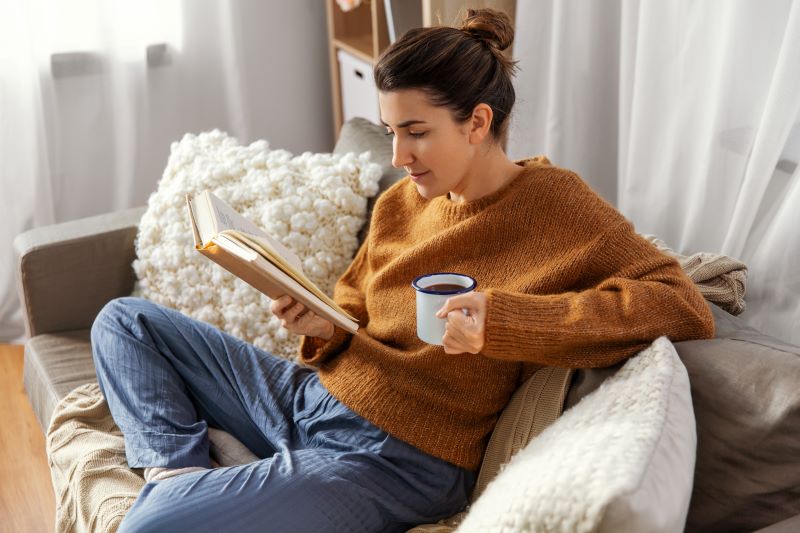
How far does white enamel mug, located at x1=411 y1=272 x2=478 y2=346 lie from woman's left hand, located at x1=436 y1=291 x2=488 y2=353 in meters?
0.02

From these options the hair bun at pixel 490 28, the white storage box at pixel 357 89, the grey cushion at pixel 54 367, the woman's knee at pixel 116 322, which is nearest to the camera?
the hair bun at pixel 490 28

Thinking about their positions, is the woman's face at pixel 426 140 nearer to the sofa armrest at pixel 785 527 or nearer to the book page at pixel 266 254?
the book page at pixel 266 254

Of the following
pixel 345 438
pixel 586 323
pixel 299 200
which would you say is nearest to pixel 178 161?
pixel 299 200

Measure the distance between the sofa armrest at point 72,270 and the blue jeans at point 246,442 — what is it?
358mm

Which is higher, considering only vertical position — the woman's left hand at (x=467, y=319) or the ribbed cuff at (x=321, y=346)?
the woman's left hand at (x=467, y=319)

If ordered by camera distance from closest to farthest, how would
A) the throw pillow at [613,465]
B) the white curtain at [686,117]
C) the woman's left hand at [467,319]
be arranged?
the throw pillow at [613,465]
the woman's left hand at [467,319]
the white curtain at [686,117]

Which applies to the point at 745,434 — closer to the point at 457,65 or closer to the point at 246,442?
the point at 457,65

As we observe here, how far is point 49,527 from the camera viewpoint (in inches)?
78.0

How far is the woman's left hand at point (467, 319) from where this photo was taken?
1.24 meters

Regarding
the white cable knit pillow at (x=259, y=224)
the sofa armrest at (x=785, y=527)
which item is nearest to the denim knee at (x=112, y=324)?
the white cable knit pillow at (x=259, y=224)

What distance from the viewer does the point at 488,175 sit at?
4.86 feet

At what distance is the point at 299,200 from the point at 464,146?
2.05 feet

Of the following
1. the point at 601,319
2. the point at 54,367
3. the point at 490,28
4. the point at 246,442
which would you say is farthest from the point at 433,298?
the point at 54,367

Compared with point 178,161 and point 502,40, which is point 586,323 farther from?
point 178,161
